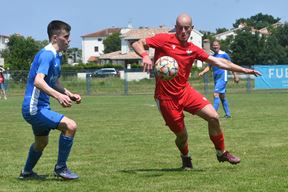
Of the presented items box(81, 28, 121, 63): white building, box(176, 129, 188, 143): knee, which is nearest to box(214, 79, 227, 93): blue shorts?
box(176, 129, 188, 143): knee

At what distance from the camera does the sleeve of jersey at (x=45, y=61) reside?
23.1 ft

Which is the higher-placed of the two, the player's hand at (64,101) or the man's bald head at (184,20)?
the man's bald head at (184,20)

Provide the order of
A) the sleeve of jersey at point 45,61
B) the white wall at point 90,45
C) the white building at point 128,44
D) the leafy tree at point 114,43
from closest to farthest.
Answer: the sleeve of jersey at point 45,61, the white building at point 128,44, the leafy tree at point 114,43, the white wall at point 90,45

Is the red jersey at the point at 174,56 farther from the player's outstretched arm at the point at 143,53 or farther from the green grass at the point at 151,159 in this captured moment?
the green grass at the point at 151,159

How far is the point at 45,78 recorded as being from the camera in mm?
→ 7223

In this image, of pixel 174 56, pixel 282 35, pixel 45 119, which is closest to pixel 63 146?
pixel 45 119

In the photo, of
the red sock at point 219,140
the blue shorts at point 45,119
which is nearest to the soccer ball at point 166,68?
the red sock at point 219,140

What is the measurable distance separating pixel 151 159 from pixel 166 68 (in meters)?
2.06

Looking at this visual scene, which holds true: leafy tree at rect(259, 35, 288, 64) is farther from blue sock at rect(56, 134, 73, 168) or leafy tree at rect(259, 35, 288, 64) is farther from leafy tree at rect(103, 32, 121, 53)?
blue sock at rect(56, 134, 73, 168)

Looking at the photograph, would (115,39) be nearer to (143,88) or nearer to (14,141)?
(143,88)

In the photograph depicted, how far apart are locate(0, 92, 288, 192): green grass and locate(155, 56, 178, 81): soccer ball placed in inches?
50.0

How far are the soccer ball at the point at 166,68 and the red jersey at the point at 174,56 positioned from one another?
4.4 inches

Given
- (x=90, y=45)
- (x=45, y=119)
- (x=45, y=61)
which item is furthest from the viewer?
(x=90, y=45)

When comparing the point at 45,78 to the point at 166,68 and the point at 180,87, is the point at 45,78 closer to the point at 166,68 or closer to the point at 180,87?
the point at 166,68
